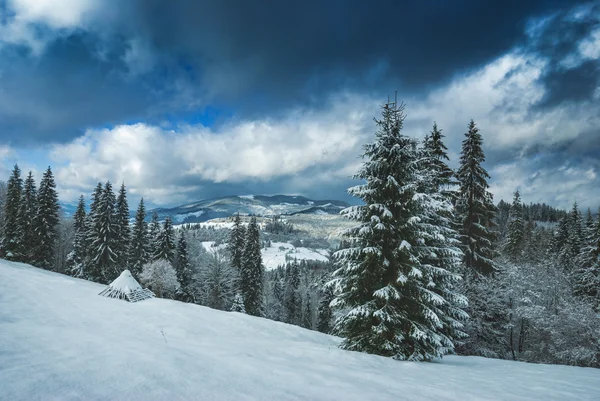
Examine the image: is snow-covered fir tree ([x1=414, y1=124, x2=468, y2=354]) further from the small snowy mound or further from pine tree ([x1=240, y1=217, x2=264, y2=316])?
pine tree ([x1=240, y1=217, x2=264, y2=316])

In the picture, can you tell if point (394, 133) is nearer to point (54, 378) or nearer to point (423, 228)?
point (423, 228)

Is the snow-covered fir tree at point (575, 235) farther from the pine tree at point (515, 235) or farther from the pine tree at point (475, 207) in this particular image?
the pine tree at point (475, 207)

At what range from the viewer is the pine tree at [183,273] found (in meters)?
47.9

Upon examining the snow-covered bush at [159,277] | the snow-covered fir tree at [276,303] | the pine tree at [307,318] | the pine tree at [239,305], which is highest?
the snow-covered bush at [159,277]

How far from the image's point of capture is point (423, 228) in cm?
1402

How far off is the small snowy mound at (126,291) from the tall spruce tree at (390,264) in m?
17.4

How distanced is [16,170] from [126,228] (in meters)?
18.3

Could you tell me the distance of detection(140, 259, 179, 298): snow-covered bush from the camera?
41.9 m

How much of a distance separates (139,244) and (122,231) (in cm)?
378

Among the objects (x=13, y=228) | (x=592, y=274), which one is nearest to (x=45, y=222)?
(x=13, y=228)

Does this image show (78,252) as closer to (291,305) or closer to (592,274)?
(291,305)

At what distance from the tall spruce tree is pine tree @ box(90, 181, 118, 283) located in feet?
134

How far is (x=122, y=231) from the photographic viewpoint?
151 feet

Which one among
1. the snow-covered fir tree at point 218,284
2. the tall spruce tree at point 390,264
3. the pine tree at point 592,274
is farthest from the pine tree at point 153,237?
the pine tree at point 592,274
